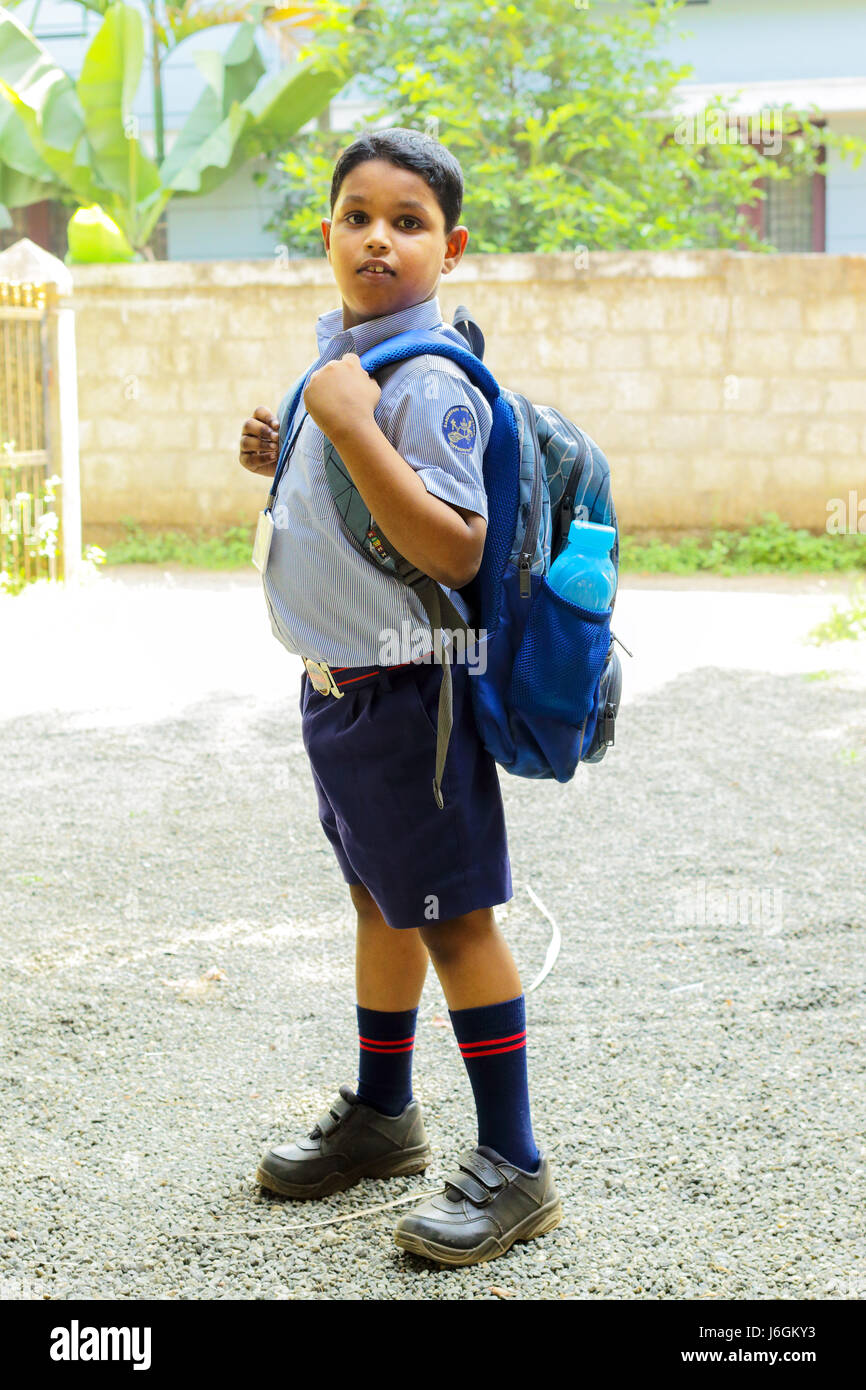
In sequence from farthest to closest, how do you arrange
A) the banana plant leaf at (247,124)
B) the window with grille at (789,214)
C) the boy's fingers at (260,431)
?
the window with grille at (789,214)
the banana plant leaf at (247,124)
the boy's fingers at (260,431)

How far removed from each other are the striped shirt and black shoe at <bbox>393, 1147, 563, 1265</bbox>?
0.82 m

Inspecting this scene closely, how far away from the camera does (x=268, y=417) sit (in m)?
2.27

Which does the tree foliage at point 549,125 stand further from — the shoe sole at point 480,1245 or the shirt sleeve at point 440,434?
the shoe sole at point 480,1245

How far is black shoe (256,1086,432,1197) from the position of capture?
2314 millimetres

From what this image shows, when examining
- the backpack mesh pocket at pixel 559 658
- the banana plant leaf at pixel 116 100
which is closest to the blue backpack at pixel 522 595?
the backpack mesh pocket at pixel 559 658

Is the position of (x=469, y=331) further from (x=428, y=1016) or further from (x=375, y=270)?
(x=428, y=1016)

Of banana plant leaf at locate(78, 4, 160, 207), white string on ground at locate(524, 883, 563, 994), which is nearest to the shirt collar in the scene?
white string on ground at locate(524, 883, 563, 994)

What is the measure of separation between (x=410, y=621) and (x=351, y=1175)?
1002 millimetres

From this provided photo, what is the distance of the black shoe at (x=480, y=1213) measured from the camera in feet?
6.82

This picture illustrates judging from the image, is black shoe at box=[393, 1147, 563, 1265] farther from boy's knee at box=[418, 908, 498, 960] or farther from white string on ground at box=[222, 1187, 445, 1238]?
boy's knee at box=[418, 908, 498, 960]

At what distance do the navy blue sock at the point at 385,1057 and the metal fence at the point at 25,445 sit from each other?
248 inches

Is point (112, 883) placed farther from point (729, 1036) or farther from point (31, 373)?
point (31, 373)

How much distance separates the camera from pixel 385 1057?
2369 mm

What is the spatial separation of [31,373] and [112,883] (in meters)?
5.32
